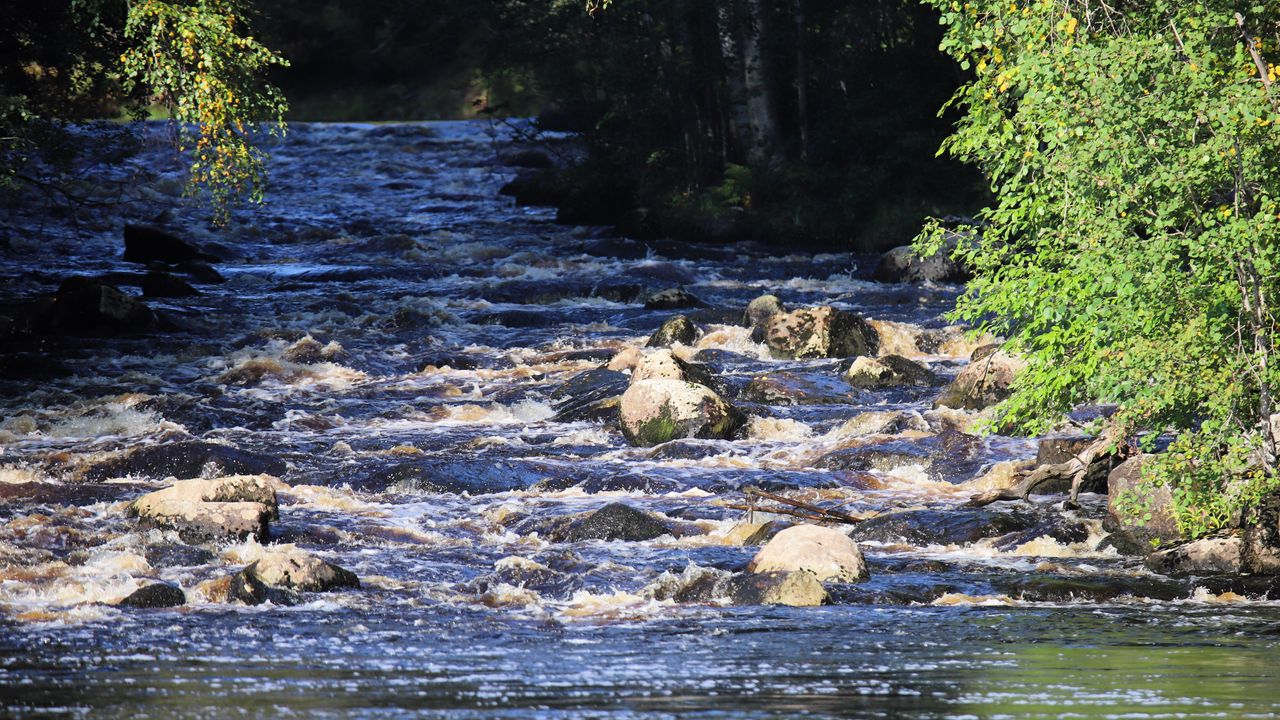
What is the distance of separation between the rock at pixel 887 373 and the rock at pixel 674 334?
11.8 feet

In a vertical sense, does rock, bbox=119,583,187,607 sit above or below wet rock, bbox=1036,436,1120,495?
above

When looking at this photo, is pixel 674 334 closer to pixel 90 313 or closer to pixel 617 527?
pixel 90 313

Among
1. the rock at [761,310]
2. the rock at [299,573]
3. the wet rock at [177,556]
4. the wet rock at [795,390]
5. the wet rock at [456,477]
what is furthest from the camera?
the rock at [761,310]

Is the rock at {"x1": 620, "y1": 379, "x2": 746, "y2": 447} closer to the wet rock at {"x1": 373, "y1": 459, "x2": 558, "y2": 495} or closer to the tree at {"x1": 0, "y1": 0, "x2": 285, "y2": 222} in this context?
the wet rock at {"x1": 373, "y1": 459, "x2": 558, "y2": 495}

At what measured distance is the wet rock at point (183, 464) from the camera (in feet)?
49.4

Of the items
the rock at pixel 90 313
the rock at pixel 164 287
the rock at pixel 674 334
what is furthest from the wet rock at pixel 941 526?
the rock at pixel 164 287

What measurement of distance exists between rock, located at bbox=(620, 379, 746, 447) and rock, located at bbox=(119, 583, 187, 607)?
24.2ft

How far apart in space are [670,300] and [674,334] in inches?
150

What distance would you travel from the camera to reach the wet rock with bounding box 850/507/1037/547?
40.6ft

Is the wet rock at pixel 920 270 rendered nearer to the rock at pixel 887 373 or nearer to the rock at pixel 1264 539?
the rock at pixel 887 373

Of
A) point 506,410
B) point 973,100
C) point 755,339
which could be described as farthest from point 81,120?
point 973,100

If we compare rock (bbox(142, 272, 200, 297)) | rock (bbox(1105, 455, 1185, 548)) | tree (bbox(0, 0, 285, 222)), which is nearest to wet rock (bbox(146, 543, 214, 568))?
tree (bbox(0, 0, 285, 222))

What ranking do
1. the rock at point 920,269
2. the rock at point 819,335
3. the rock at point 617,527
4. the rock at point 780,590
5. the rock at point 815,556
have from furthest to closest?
the rock at point 920,269 → the rock at point 819,335 → the rock at point 617,527 → the rock at point 815,556 → the rock at point 780,590

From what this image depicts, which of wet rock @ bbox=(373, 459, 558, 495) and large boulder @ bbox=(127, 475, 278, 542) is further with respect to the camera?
wet rock @ bbox=(373, 459, 558, 495)
